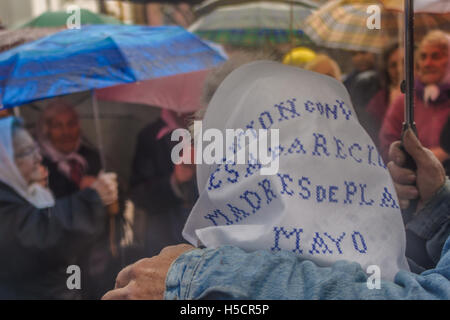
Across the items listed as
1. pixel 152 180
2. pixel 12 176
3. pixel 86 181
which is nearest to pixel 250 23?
pixel 152 180

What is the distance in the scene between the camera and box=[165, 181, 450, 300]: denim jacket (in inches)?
51.5

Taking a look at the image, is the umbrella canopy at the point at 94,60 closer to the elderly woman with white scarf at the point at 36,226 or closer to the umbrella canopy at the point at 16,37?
the umbrella canopy at the point at 16,37

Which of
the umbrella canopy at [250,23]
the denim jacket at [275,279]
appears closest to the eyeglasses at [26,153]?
the umbrella canopy at [250,23]

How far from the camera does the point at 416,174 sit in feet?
6.32

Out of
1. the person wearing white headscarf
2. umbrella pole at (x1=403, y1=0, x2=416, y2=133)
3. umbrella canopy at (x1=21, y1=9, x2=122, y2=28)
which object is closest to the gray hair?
the person wearing white headscarf

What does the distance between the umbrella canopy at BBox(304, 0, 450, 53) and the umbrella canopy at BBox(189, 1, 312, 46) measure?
172 millimetres

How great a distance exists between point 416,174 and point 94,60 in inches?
74.1

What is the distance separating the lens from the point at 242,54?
185 centimetres

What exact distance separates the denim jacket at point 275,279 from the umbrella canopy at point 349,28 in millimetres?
3335

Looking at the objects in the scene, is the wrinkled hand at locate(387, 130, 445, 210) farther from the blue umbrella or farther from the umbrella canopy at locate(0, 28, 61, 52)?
A: the umbrella canopy at locate(0, 28, 61, 52)

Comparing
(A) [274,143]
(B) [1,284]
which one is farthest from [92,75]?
(A) [274,143]

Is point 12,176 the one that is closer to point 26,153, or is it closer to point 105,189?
point 26,153
